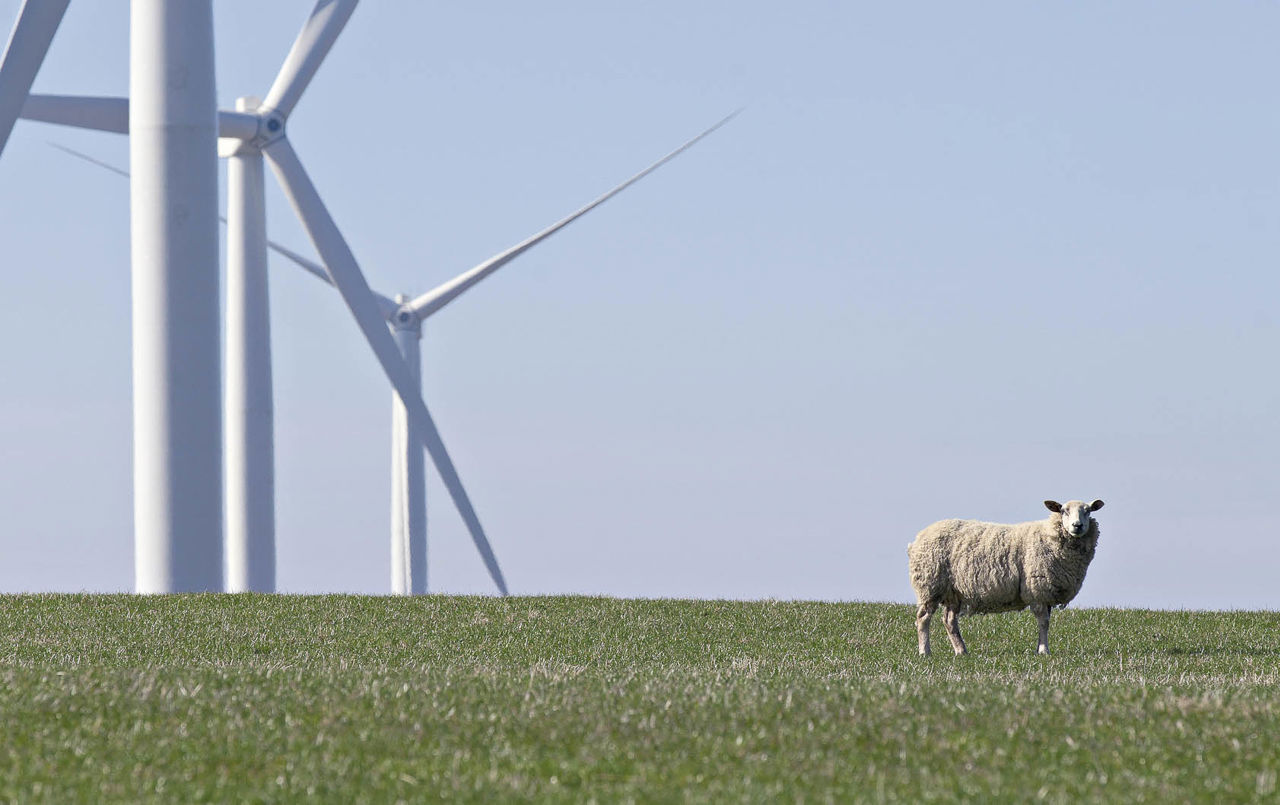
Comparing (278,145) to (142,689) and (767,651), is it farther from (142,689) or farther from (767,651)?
(142,689)

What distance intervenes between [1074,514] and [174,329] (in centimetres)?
2332

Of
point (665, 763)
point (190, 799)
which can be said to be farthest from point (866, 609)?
point (190, 799)

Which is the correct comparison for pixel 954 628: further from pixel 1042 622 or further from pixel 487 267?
pixel 487 267

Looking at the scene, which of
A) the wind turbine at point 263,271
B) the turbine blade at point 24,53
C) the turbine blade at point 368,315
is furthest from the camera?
the wind turbine at point 263,271

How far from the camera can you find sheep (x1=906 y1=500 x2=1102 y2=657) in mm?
21828

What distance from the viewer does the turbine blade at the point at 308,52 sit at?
150 feet

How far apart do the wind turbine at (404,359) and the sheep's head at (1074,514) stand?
27.4 metres

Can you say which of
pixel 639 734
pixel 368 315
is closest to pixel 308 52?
pixel 368 315

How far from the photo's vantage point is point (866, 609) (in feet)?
90.9

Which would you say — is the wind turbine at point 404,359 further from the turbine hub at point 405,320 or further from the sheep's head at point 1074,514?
the sheep's head at point 1074,514

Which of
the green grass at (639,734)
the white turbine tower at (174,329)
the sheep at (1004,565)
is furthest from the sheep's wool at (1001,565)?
the white turbine tower at (174,329)

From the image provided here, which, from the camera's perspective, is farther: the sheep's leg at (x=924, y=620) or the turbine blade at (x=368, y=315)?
the turbine blade at (x=368, y=315)

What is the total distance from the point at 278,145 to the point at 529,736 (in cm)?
3795

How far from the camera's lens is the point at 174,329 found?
3784 cm
